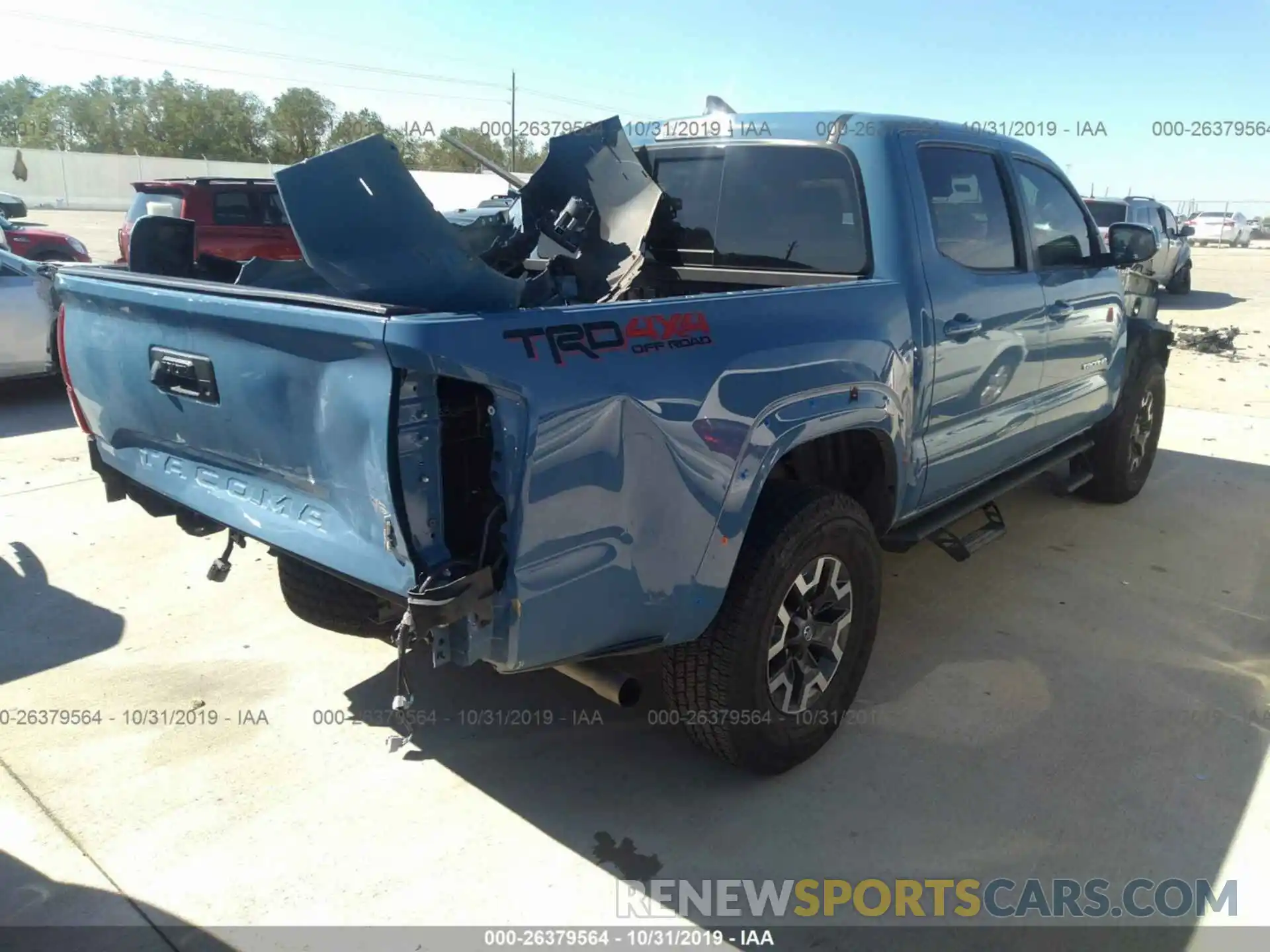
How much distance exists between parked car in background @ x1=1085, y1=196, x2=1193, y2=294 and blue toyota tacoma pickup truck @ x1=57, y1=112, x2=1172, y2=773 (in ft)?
40.7

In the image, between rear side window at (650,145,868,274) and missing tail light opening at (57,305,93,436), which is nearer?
missing tail light opening at (57,305,93,436)

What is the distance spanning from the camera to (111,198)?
136ft

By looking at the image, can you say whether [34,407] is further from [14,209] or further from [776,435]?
[14,209]

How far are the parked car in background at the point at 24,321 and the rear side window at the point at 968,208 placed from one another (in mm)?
6998

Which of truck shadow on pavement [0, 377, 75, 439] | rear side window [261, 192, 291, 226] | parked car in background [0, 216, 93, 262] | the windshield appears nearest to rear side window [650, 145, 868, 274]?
truck shadow on pavement [0, 377, 75, 439]

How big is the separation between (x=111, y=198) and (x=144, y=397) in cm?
4610

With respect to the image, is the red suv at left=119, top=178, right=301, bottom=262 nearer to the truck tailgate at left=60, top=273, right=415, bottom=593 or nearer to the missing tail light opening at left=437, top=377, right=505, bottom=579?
the truck tailgate at left=60, top=273, right=415, bottom=593

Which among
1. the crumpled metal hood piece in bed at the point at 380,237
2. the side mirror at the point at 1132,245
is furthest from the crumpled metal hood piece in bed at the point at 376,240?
the side mirror at the point at 1132,245

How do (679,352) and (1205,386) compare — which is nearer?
(679,352)

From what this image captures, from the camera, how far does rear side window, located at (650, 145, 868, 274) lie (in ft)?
11.2

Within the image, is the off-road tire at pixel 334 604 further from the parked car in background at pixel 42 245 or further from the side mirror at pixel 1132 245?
the parked car in background at pixel 42 245

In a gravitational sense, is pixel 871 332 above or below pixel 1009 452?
→ above

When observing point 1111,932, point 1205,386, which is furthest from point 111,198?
point 1111,932

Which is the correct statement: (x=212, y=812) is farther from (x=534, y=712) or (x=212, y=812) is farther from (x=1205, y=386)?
(x=1205, y=386)
